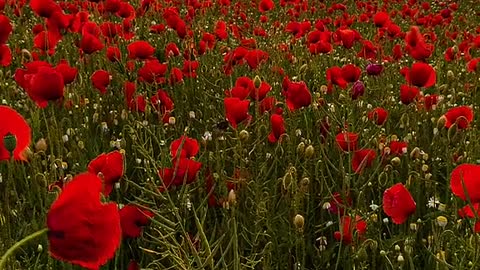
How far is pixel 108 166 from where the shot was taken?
160 cm

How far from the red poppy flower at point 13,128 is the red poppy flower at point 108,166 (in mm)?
327

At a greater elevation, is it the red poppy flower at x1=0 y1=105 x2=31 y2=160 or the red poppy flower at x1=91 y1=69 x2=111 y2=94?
the red poppy flower at x1=0 y1=105 x2=31 y2=160

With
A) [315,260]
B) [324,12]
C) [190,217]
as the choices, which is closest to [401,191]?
[315,260]

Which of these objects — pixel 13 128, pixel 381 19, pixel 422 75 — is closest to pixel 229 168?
pixel 422 75

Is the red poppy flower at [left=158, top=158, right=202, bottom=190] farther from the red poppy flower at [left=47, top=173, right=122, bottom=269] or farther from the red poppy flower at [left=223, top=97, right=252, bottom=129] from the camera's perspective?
the red poppy flower at [left=47, top=173, right=122, bottom=269]

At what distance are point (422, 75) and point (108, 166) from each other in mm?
1569

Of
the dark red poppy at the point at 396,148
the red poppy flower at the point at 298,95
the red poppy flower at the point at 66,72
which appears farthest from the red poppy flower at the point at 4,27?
the dark red poppy at the point at 396,148

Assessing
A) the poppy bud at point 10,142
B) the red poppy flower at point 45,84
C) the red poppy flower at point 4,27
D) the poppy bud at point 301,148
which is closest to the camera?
the poppy bud at point 10,142

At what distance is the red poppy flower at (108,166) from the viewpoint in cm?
159

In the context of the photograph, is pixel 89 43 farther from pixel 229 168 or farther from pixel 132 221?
pixel 132 221

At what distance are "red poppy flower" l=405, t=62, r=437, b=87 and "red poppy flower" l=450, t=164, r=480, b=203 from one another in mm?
1280

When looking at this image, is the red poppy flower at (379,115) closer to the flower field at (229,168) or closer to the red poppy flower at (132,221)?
the flower field at (229,168)

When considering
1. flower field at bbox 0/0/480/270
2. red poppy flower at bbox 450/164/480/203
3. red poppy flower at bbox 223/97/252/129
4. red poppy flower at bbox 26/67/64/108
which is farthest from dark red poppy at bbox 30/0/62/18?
red poppy flower at bbox 450/164/480/203

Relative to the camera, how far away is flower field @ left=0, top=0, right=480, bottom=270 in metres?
1.47
